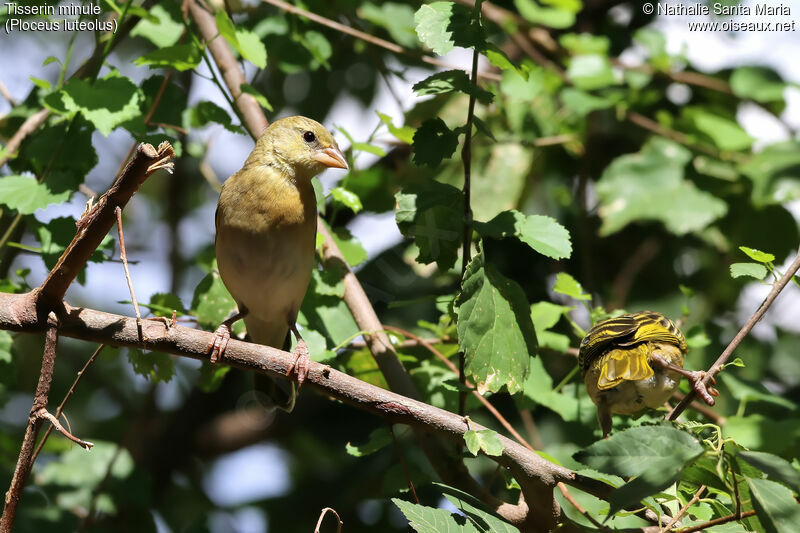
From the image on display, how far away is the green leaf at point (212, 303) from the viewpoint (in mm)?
3480

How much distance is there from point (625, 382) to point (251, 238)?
1.68 m

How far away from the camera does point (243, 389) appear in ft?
18.7

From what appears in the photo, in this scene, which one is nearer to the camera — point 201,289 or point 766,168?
point 201,289

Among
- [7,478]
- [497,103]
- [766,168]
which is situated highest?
[497,103]

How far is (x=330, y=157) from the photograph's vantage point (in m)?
3.65

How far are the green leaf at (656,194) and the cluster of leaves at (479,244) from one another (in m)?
0.01

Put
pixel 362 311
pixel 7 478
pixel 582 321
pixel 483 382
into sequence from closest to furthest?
pixel 483 382
pixel 362 311
pixel 7 478
pixel 582 321

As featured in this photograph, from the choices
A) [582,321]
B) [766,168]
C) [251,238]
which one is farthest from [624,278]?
[251,238]

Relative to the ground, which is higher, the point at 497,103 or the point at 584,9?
the point at 584,9

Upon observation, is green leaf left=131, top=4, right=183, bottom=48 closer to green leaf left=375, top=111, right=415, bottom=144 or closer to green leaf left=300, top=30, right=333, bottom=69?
green leaf left=300, top=30, right=333, bottom=69

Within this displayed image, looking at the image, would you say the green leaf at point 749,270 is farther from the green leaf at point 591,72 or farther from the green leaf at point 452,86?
the green leaf at point 591,72

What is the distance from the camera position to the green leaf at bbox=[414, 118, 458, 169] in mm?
2631

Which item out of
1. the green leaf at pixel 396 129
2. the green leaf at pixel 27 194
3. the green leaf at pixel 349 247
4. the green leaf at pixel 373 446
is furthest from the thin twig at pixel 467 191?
the green leaf at pixel 27 194

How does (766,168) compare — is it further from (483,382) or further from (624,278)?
(483,382)
